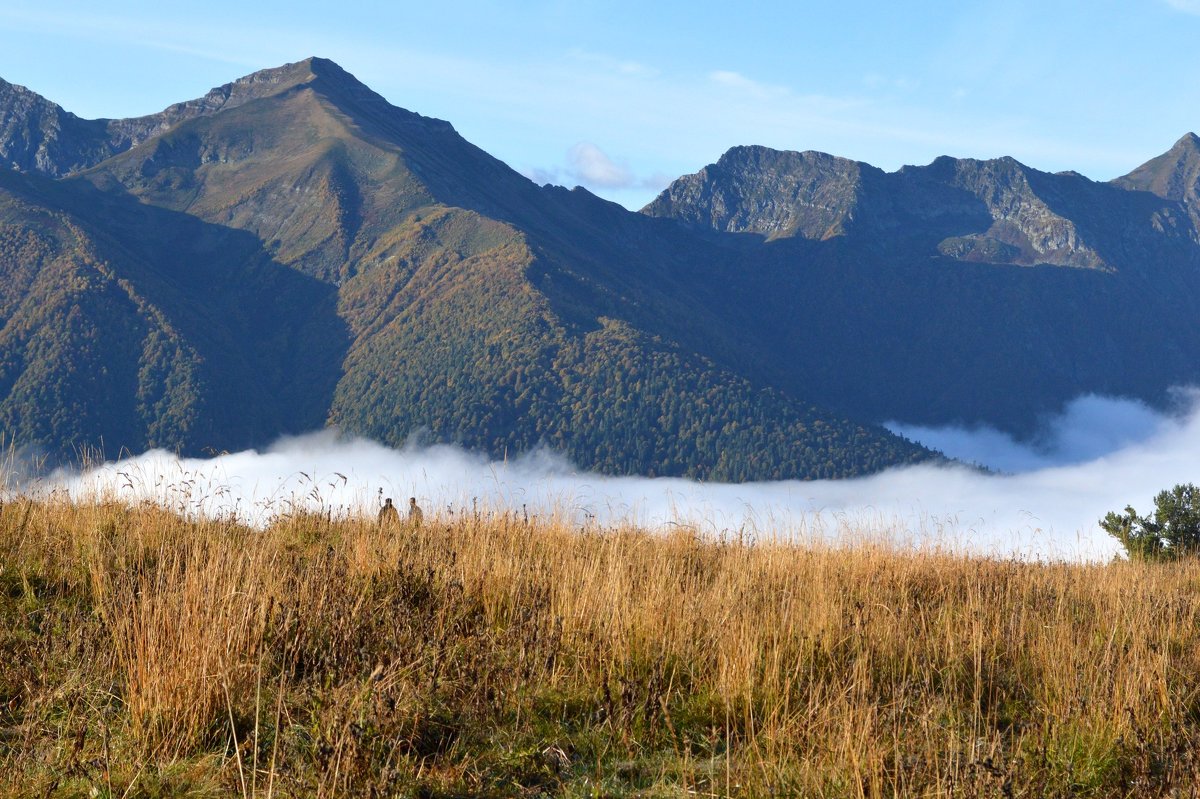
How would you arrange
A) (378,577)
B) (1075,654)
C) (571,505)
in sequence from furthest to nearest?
1. (571,505)
2. (378,577)
3. (1075,654)

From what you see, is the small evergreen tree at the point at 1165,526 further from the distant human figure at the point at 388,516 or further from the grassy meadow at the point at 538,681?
the distant human figure at the point at 388,516

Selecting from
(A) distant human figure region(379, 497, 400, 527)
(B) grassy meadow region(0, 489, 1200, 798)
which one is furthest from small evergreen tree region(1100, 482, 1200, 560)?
(A) distant human figure region(379, 497, 400, 527)

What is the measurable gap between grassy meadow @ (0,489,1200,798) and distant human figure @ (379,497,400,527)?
141 centimetres

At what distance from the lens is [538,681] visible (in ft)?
15.2

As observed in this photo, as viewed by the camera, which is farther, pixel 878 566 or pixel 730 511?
pixel 730 511

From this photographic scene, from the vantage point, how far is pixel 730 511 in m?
9.76

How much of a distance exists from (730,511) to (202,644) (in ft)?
20.6

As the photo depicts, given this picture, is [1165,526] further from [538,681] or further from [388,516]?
[538,681]

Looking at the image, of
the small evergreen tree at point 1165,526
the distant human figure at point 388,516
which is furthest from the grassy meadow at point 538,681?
Answer: the small evergreen tree at point 1165,526

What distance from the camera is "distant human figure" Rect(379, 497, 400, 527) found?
8137mm

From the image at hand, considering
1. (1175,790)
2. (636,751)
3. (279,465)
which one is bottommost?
(279,465)

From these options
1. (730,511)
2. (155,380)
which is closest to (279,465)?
(155,380)

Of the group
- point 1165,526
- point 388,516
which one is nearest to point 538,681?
point 388,516

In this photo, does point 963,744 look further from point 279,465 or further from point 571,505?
point 279,465
